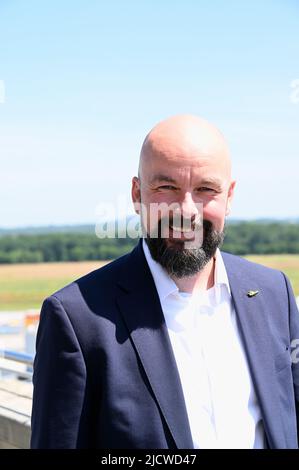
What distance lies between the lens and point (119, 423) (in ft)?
4.97

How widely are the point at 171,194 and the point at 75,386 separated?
68cm

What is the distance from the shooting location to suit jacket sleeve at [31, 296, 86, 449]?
151 centimetres

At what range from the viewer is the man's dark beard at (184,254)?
1.71m

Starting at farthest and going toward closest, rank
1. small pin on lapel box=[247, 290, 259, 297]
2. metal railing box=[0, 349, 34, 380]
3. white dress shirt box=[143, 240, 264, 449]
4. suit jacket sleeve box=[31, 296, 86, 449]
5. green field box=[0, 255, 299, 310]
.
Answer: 1. green field box=[0, 255, 299, 310]
2. metal railing box=[0, 349, 34, 380]
3. small pin on lapel box=[247, 290, 259, 297]
4. white dress shirt box=[143, 240, 264, 449]
5. suit jacket sleeve box=[31, 296, 86, 449]

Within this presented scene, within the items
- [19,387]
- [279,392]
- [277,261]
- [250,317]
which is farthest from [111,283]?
[277,261]

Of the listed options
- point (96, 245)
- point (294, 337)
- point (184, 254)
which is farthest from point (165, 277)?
point (96, 245)

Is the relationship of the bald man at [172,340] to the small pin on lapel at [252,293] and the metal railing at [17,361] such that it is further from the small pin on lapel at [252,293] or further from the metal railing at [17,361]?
the metal railing at [17,361]

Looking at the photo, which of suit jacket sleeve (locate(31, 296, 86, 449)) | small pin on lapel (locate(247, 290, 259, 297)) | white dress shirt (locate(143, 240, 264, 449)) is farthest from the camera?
small pin on lapel (locate(247, 290, 259, 297))

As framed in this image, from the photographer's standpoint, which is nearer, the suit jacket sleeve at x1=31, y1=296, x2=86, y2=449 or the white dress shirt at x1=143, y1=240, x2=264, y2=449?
the suit jacket sleeve at x1=31, y1=296, x2=86, y2=449

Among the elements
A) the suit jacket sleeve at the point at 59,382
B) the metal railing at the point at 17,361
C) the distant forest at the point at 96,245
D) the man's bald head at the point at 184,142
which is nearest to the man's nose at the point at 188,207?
the man's bald head at the point at 184,142

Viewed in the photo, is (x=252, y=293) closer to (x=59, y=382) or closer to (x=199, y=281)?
(x=199, y=281)

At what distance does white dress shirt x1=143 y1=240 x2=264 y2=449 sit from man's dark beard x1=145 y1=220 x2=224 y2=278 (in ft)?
0.16

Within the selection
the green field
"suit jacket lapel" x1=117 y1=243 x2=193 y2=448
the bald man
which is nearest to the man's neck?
the bald man

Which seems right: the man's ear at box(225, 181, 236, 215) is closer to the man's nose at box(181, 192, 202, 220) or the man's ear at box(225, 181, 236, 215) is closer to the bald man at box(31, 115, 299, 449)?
the bald man at box(31, 115, 299, 449)
